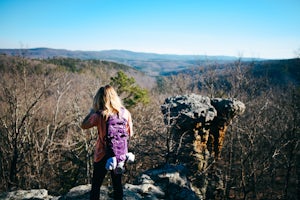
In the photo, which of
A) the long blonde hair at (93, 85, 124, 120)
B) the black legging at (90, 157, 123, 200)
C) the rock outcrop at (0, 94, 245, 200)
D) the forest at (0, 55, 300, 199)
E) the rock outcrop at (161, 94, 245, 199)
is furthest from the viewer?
the forest at (0, 55, 300, 199)

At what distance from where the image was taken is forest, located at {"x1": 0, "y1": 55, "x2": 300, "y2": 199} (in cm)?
1303

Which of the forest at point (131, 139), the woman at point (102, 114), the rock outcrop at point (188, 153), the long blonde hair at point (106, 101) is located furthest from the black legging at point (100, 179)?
→ the forest at point (131, 139)

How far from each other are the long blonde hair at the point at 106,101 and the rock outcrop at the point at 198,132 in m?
5.99

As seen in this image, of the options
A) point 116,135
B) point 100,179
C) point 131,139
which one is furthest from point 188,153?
point 116,135

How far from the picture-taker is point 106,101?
12.8ft

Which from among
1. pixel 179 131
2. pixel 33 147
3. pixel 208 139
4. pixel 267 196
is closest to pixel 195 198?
pixel 179 131

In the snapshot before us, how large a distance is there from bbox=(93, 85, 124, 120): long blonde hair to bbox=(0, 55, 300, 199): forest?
6.00 meters

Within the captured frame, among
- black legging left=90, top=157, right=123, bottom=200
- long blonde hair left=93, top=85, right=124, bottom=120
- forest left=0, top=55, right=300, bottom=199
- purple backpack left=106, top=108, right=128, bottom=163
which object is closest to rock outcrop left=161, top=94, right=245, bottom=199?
forest left=0, top=55, right=300, bottom=199

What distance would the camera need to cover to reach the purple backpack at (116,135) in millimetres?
3955

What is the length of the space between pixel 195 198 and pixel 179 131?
4686 mm

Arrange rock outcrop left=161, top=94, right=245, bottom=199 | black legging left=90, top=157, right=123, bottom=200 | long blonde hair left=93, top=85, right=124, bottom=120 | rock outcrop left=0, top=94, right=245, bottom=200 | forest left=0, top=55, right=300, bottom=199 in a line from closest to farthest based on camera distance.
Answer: long blonde hair left=93, top=85, right=124, bottom=120 → black legging left=90, top=157, right=123, bottom=200 → rock outcrop left=0, top=94, right=245, bottom=200 → rock outcrop left=161, top=94, right=245, bottom=199 → forest left=0, top=55, right=300, bottom=199

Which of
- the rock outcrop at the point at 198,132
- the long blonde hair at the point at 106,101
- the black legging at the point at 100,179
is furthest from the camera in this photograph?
the rock outcrop at the point at 198,132

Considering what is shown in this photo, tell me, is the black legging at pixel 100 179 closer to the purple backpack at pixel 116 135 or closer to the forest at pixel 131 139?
the purple backpack at pixel 116 135

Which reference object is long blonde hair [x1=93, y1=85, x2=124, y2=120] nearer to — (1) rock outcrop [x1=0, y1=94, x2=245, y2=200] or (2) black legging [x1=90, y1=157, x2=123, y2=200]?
(2) black legging [x1=90, y1=157, x2=123, y2=200]
